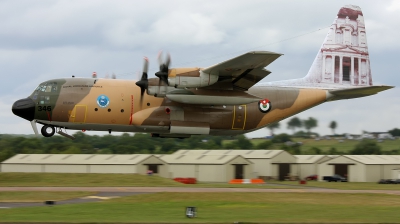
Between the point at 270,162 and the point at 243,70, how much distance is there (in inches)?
1529

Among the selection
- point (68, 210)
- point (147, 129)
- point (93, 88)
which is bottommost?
point (68, 210)

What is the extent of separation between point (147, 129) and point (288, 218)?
11.5 meters

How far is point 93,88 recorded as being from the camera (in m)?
32.5

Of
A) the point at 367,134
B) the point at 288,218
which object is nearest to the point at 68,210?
the point at 288,218

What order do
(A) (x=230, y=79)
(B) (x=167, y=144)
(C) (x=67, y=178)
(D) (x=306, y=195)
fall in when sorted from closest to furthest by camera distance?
1. (A) (x=230, y=79)
2. (D) (x=306, y=195)
3. (C) (x=67, y=178)
4. (B) (x=167, y=144)

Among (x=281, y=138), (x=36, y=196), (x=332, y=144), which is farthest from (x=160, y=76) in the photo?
(x=332, y=144)

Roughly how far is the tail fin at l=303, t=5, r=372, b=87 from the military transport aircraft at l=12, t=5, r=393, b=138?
206 centimetres

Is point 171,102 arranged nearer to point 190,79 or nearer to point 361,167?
point 190,79

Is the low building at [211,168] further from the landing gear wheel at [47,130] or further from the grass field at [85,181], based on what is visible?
the landing gear wheel at [47,130]

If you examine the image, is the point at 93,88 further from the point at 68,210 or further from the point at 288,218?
the point at 288,218

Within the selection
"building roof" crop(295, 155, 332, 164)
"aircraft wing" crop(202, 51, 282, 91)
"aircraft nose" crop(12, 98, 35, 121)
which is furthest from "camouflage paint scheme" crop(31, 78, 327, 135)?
"building roof" crop(295, 155, 332, 164)

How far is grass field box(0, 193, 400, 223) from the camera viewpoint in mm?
23812

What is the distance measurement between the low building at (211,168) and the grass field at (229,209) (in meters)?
26.0

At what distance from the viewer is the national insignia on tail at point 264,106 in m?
34.2
